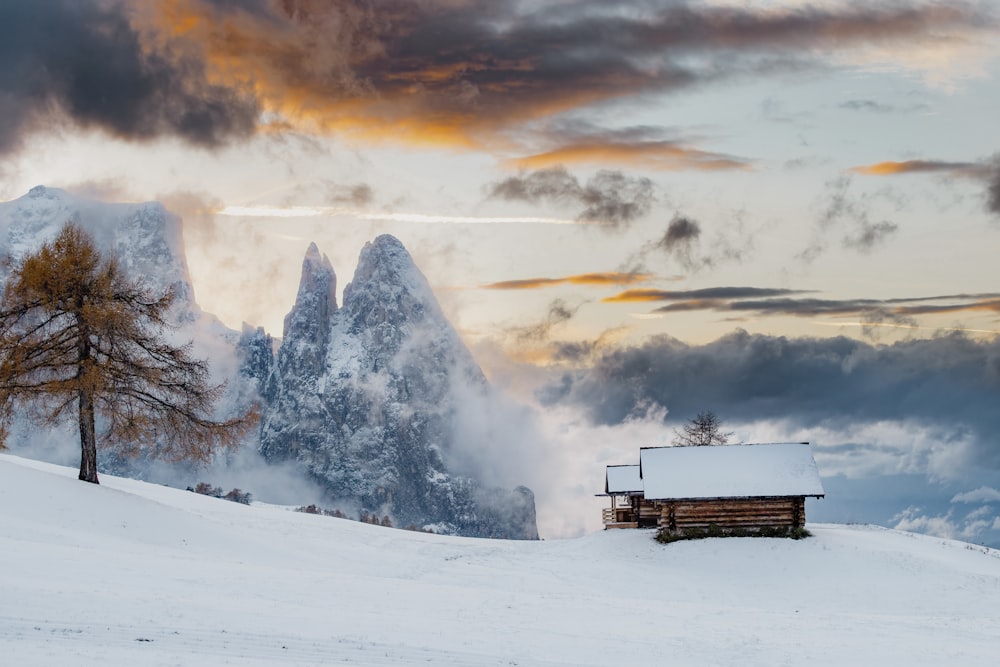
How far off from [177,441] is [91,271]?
7453mm

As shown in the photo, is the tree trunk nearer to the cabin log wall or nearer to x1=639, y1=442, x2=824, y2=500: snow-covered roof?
x1=639, y1=442, x2=824, y2=500: snow-covered roof

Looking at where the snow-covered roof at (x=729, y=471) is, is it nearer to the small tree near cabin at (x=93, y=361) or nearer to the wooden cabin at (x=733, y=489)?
the wooden cabin at (x=733, y=489)

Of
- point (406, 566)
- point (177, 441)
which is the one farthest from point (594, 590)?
point (177, 441)

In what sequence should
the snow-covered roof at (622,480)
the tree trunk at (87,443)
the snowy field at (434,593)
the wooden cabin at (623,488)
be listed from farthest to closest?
the snow-covered roof at (622,480) < the wooden cabin at (623,488) < the tree trunk at (87,443) < the snowy field at (434,593)

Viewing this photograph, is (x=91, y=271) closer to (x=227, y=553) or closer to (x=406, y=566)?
(x=227, y=553)

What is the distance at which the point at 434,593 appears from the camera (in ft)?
87.2

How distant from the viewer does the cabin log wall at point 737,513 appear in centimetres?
4241

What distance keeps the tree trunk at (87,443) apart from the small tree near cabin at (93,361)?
4cm

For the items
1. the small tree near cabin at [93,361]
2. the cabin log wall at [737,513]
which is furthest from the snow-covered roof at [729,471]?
the small tree near cabin at [93,361]

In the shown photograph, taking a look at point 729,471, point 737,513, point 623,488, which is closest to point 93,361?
point 737,513

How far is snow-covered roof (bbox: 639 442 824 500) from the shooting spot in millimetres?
42438

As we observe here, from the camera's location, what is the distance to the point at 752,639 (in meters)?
22.5

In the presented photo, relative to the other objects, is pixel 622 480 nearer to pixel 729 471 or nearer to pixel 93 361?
pixel 729 471

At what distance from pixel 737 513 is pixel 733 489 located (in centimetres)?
109
